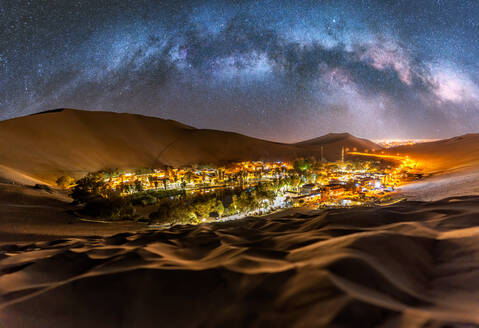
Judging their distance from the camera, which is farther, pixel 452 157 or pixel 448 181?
pixel 452 157

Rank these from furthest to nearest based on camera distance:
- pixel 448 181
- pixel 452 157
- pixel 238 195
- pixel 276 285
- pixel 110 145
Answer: pixel 110 145
pixel 452 157
pixel 238 195
pixel 448 181
pixel 276 285

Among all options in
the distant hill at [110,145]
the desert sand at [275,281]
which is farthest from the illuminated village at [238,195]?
the desert sand at [275,281]

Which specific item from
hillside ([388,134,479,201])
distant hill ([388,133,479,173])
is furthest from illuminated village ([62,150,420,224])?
distant hill ([388,133,479,173])

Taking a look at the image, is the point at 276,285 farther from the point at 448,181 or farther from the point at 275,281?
the point at 448,181

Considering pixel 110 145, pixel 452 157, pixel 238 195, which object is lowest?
pixel 238 195

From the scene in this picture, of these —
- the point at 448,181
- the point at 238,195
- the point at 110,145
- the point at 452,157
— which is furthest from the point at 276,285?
the point at 110,145

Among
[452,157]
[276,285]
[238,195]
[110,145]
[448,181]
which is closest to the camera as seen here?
[276,285]

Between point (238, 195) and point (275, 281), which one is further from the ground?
point (275, 281)
